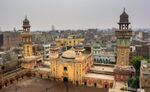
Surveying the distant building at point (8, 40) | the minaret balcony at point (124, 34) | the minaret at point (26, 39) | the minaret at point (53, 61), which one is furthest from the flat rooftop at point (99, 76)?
the distant building at point (8, 40)

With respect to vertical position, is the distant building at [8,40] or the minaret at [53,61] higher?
the distant building at [8,40]

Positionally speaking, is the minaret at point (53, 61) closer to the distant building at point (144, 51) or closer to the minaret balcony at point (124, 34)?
the minaret balcony at point (124, 34)

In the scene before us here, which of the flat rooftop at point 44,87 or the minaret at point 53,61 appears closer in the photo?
the flat rooftop at point 44,87

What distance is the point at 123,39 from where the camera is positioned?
2573 cm

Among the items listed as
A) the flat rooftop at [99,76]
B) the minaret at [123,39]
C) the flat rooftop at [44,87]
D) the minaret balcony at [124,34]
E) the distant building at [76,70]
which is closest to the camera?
the flat rooftop at [44,87]

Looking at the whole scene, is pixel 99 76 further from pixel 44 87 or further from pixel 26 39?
pixel 26 39

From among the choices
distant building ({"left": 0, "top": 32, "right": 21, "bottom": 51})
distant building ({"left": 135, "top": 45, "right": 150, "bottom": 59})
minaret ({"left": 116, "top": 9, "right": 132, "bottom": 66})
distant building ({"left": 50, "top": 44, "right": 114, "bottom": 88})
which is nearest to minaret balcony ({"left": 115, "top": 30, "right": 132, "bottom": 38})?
minaret ({"left": 116, "top": 9, "right": 132, "bottom": 66})

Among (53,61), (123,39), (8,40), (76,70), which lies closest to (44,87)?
(53,61)

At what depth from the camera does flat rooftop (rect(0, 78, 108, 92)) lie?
24.5 metres

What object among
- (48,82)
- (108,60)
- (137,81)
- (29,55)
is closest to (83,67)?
(48,82)

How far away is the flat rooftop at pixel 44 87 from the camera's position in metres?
24.5

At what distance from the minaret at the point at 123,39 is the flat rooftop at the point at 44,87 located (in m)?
5.57

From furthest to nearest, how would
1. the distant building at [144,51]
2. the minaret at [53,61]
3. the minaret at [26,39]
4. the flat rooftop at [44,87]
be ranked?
the distant building at [144,51], the minaret at [26,39], the minaret at [53,61], the flat rooftop at [44,87]

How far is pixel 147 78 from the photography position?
1759cm
